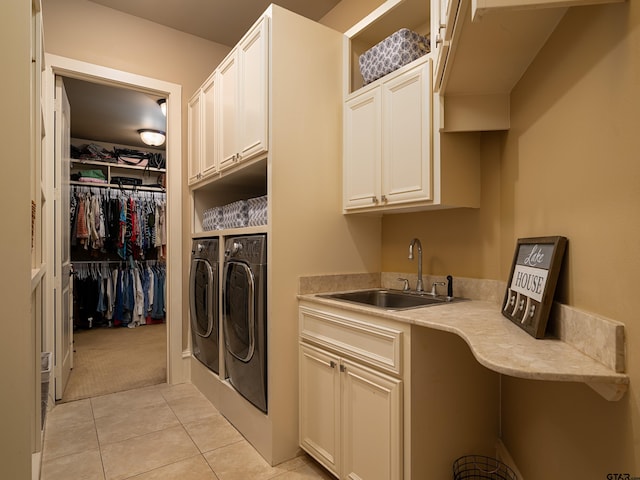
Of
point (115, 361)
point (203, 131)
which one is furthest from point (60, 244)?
point (115, 361)

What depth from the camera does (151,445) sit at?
2170 millimetres

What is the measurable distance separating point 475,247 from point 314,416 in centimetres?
122

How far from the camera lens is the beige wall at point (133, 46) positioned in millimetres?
2768

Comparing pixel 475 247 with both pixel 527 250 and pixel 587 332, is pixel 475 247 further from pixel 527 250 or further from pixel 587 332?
pixel 587 332

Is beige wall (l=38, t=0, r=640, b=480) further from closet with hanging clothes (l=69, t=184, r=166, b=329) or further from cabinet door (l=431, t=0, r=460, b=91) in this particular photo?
closet with hanging clothes (l=69, t=184, r=166, b=329)

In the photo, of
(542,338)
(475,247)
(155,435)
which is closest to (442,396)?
(542,338)

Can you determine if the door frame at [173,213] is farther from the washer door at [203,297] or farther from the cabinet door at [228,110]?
the cabinet door at [228,110]

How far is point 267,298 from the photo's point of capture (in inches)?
80.1

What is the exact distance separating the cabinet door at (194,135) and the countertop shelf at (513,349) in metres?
2.07

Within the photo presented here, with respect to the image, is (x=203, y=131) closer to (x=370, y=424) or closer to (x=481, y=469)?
(x=370, y=424)

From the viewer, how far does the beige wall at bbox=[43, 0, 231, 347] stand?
2.77 m

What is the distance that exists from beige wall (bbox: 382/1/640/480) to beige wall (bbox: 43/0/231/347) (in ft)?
8.34

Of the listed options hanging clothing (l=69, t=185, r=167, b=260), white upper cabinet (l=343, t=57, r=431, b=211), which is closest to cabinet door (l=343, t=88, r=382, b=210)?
white upper cabinet (l=343, t=57, r=431, b=211)

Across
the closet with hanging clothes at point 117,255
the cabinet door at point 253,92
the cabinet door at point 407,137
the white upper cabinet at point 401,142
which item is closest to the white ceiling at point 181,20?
the cabinet door at point 253,92
